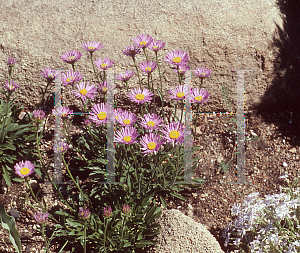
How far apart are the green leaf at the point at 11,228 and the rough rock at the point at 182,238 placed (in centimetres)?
113

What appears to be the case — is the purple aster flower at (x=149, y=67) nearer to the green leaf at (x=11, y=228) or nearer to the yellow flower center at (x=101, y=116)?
the yellow flower center at (x=101, y=116)

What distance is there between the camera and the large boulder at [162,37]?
420 cm

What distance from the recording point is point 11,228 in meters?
2.78

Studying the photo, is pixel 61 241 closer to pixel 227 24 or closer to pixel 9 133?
pixel 9 133

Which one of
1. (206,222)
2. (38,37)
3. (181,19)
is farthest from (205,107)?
(38,37)

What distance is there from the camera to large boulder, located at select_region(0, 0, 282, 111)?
4199 millimetres

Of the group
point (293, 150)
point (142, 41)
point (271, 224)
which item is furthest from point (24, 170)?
point (293, 150)

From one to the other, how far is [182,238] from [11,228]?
4.77ft

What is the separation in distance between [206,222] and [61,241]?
4.73 feet

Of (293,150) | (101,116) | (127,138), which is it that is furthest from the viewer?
A: (293,150)

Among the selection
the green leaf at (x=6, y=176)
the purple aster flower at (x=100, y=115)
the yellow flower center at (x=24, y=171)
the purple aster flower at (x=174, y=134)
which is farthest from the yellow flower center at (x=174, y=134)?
the green leaf at (x=6, y=176)

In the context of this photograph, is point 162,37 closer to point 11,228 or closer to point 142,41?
point 142,41

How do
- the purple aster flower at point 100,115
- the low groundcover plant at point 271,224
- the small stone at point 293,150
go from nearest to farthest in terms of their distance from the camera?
the low groundcover plant at point 271,224, the purple aster flower at point 100,115, the small stone at point 293,150

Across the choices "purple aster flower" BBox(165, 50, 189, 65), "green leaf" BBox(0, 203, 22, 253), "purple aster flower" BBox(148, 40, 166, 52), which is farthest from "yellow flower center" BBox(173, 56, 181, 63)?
"green leaf" BBox(0, 203, 22, 253)
